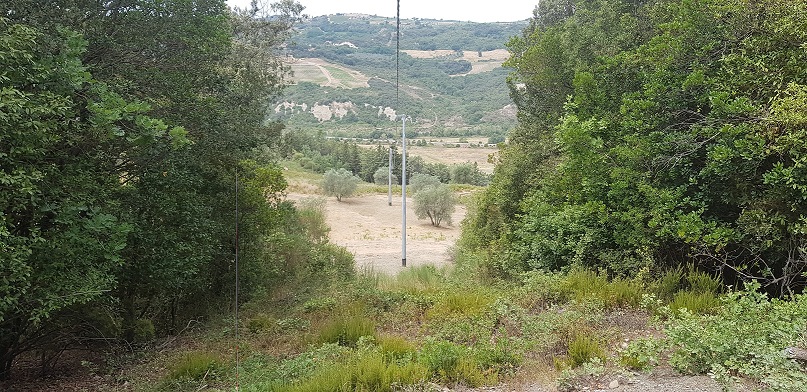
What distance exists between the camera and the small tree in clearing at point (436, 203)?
100.0 ft

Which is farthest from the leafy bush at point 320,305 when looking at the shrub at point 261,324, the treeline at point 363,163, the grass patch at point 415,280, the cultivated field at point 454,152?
the cultivated field at point 454,152

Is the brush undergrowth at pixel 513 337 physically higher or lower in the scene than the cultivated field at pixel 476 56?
lower

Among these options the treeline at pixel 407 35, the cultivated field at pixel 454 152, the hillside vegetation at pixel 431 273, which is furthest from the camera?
the treeline at pixel 407 35

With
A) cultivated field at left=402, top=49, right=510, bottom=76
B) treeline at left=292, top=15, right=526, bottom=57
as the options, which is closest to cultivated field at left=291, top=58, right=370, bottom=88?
treeline at left=292, top=15, right=526, bottom=57

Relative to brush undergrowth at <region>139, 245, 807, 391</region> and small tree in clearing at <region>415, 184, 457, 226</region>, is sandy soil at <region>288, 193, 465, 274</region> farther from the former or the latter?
brush undergrowth at <region>139, 245, 807, 391</region>

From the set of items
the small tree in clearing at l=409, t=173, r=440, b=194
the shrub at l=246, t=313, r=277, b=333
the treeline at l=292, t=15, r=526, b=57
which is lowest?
the small tree in clearing at l=409, t=173, r=440, b=194

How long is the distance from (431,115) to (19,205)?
2604 inches

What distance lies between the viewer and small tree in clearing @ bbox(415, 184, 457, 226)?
100.0 feet

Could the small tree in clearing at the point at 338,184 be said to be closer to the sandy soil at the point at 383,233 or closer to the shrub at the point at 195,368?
the sandy soil at the point at 383,233

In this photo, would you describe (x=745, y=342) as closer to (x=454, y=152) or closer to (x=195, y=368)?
(x=195, y=368)

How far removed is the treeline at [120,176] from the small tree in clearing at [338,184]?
2213 centimetres

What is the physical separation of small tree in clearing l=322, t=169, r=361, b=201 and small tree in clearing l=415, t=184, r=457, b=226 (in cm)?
627

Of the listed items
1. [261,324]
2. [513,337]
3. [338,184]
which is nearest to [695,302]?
[513,337]

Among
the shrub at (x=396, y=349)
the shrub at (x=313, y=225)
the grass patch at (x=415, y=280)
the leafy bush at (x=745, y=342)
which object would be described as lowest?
the shrub at (x=313, y=225)
